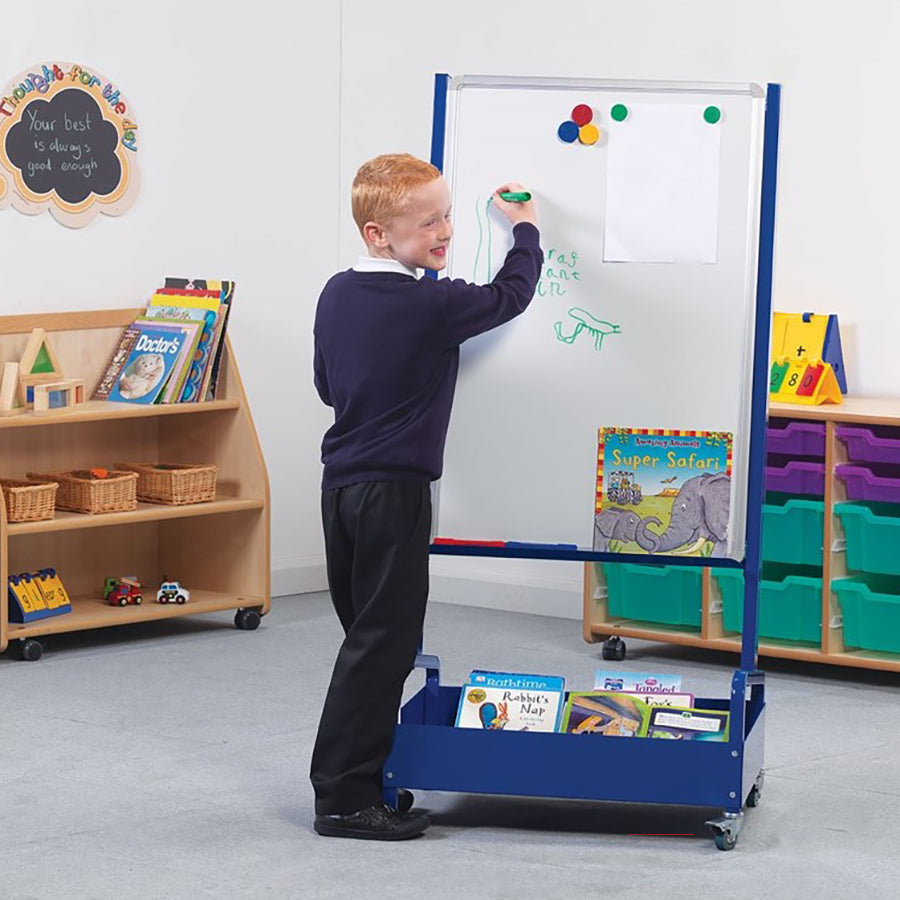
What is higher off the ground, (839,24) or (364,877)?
(839,24)

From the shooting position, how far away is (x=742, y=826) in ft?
10.9

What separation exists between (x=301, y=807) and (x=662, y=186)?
1376 mm

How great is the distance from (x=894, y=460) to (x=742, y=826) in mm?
1486

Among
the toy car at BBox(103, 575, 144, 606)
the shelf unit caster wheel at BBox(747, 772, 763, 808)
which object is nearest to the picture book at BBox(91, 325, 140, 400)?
the toy car at BBox(103, 575, 144, 606)

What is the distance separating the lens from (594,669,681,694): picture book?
11.0ft

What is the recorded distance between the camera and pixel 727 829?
3146 mm

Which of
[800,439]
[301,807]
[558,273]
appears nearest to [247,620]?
[800,439]

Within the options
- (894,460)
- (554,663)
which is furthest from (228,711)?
(894,460)

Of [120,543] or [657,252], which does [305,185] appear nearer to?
[120,543]

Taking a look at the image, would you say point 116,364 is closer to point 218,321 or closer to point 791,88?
point 218,321

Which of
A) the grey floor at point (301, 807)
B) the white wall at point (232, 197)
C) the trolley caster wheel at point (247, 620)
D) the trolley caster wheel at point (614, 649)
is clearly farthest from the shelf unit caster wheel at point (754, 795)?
the white wall at point (232, 197)

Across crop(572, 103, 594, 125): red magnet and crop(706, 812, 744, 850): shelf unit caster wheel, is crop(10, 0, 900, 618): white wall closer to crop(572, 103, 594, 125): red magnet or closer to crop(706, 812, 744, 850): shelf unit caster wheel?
crop(572, 103, 594, 125): red magnet

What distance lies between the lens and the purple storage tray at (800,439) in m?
4.60

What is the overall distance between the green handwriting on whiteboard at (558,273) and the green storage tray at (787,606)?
156 cm
